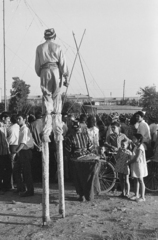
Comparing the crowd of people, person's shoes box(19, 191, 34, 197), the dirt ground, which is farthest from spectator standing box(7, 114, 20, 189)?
the dirt ground

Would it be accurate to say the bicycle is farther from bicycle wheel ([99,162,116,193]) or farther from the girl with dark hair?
the girl with dark hair

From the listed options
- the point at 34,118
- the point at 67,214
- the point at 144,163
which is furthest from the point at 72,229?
the point at 34,118

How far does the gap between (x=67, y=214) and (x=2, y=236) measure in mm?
1628

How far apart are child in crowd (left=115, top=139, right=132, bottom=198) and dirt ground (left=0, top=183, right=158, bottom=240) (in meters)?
0.32

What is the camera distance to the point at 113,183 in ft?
30.0

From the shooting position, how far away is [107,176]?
9.23 metres

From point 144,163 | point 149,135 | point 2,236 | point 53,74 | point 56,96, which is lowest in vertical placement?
point 2,236

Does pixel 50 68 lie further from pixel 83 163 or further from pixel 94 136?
pixel 94 136

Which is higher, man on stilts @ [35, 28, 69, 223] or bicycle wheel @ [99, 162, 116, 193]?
man on stilts @ [35, 28, 69, 223]

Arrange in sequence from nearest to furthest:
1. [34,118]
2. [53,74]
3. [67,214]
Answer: [53,74], [67,214], [34,118]

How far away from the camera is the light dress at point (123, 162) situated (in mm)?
8641

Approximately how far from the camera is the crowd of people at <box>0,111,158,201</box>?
330 inches

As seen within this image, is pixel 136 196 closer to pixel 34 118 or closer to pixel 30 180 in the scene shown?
pixel 30 180

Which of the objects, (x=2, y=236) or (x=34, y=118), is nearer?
(x=2, y=236)
